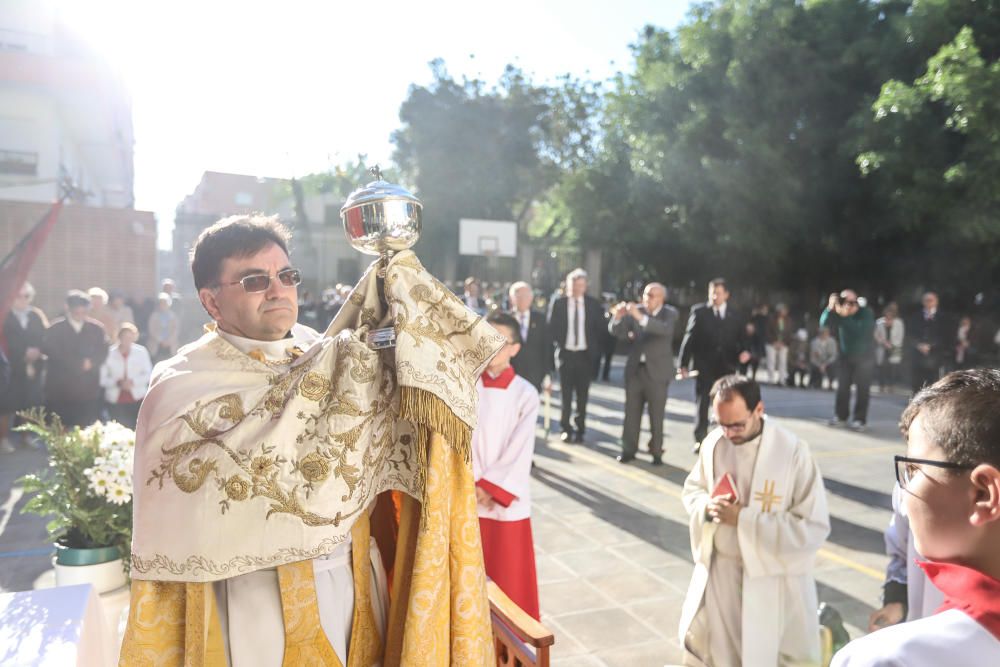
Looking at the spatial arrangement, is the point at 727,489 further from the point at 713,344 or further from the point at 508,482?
the point at 713,344

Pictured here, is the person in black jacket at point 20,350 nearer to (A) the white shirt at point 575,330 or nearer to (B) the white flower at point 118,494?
(A) the white shirt at point 575,330

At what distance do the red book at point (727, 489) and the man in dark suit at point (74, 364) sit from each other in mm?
7090

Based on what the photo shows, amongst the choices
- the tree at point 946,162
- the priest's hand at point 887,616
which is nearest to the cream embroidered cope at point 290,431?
the priest's hand at point 887,616

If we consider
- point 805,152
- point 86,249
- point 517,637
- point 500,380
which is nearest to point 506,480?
point 500,380

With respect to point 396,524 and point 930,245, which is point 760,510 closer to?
point 396,524

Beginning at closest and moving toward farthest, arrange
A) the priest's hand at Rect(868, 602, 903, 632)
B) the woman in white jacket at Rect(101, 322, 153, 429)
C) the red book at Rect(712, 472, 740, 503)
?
the priest's hand at Rect(868, 602, 903, 632) → the red book at Rect(712, 472, 740, 503) → the woman in white jacket at Rect(101, 322, 153, 429)

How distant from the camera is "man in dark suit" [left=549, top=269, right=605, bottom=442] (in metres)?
8.79

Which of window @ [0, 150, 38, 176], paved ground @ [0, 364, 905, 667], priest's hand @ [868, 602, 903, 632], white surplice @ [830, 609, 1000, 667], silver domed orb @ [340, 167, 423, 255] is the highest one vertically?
window @ [0, 150, 38, 176]

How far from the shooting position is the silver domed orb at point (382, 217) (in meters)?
1.64

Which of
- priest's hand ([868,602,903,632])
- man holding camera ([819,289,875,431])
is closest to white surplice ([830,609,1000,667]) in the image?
priest's hand ([868,602,903,632])

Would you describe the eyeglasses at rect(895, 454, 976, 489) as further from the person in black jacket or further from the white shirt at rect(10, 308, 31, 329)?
the white shirt at rect(10, 308, 31, 329)

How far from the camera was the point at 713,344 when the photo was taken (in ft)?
28.2

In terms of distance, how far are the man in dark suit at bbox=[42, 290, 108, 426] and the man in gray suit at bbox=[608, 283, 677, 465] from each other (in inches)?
224

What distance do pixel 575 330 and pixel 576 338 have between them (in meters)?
0.09
